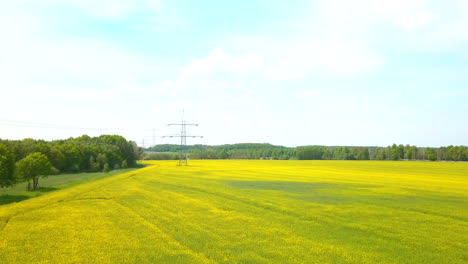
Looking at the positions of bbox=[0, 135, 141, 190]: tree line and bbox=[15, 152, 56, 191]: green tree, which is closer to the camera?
bbox=[0, 135, 141, 190]: tree line

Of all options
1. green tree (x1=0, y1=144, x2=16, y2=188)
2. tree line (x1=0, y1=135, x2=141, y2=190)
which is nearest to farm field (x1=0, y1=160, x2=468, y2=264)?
green tree (x1=0, y1=144, x2=16, y2=188)

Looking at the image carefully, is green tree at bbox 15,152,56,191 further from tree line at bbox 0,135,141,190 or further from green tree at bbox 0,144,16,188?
green tree at bbox 0,144,16,188

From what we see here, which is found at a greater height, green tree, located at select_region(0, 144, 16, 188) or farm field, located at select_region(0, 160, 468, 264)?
green tree, located at select_region(0, 144, 16, 188)

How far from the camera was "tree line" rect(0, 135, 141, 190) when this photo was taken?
4438cm

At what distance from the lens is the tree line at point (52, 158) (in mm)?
44375

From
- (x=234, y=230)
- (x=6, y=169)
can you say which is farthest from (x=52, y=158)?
(x=234, y=230)

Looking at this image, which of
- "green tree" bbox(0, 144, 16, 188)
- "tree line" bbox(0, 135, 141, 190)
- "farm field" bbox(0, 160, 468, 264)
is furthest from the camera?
"tree line" bbox(0, 135, 141, 190)

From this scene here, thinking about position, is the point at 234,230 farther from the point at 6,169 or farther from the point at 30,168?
the point at 30,168

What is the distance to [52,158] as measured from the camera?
8106 centimetres

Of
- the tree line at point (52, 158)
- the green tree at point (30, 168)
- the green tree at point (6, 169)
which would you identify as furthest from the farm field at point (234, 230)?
the green tree at point (30, 168)

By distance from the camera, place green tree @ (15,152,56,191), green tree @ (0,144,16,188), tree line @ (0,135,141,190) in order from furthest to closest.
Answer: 1. green tree @ (15,152,56,191)
2. tree line @ (0,135,141,190)
3. green tree @ (0,144,16,188)

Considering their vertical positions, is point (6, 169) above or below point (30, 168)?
above

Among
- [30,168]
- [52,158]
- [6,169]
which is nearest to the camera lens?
[6,169]

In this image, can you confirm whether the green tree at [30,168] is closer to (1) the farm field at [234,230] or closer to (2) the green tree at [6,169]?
(2) the green tree at [6,169]
